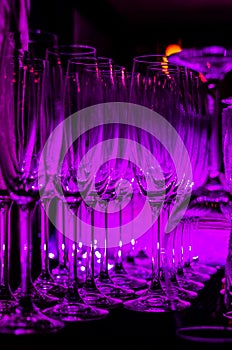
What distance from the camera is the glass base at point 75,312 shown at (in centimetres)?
87

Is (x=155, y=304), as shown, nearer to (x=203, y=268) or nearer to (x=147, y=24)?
(x=203, y=268)

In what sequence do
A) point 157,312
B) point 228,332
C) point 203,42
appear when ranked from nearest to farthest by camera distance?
point 228,332, point 157,312, point 203,42

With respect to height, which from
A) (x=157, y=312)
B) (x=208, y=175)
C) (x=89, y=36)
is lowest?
(x=157, y=312)

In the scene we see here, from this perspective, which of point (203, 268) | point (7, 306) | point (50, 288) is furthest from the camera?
point (203, 268)

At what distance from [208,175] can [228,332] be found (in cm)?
37

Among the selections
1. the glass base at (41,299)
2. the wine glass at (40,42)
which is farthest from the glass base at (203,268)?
the wine glass at (40,42)

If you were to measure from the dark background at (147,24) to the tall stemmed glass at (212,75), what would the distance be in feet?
14.8

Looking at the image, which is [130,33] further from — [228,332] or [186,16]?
[228,332]

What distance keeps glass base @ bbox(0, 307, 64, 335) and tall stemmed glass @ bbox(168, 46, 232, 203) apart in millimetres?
356

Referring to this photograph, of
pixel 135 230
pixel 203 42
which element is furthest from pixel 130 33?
pixel 135 230

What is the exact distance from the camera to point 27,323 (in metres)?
0.82

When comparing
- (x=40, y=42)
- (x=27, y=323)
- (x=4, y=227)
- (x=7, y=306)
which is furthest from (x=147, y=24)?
(x=27, y=323)

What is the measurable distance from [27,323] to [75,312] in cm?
10

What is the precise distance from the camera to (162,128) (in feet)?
3.30
